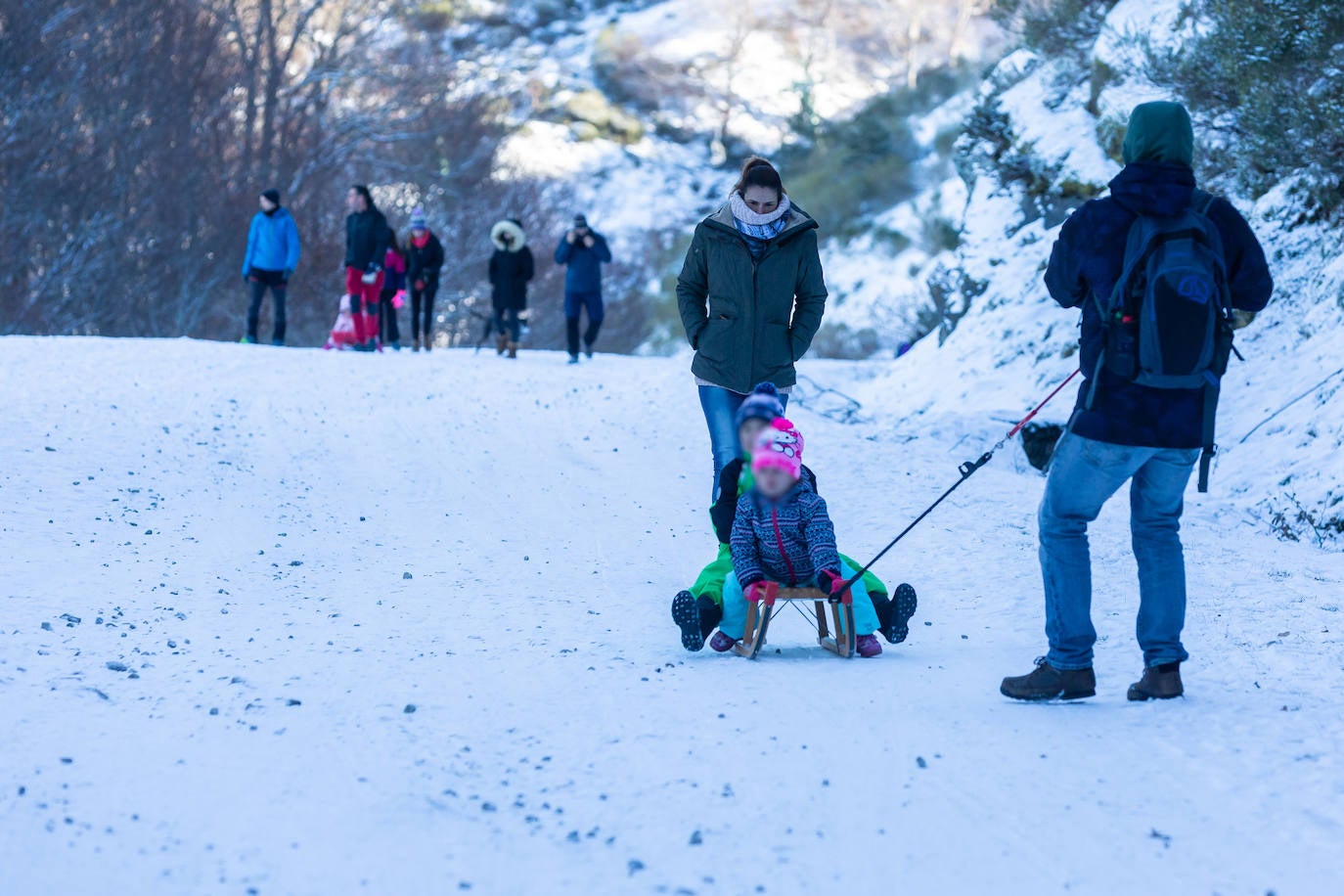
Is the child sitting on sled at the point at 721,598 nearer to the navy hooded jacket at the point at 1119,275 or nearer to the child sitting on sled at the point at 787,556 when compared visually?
the child sitting on sled at the point at 787,556

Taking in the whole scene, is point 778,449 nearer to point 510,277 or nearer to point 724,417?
point 724,417

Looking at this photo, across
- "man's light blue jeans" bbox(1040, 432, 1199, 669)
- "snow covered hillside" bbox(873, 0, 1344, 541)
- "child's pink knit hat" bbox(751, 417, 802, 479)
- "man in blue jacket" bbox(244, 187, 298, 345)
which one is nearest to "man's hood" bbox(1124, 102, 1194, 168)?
"man's light blue jeans" bbox(1040, 432, 1199, 669)

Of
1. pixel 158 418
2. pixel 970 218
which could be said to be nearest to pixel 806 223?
pixel 158 418

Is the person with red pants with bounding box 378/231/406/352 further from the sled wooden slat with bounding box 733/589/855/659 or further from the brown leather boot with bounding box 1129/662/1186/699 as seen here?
the brown leather boot with bounding box 1129/662/1186/699

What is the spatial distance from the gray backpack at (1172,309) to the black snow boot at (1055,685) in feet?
3.04

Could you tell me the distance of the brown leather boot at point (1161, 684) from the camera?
4887 millimetres

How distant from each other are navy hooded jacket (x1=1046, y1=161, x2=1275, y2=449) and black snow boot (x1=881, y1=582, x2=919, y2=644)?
1333mm

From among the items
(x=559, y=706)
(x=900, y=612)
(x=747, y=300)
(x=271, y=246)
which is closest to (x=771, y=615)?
(x=900, y=612)

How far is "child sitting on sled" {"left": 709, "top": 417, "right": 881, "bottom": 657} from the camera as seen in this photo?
219 inches

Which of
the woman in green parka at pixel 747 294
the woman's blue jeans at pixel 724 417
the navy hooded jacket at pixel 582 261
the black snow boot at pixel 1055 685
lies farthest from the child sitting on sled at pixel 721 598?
the navy hooded jacket at pixel 582 261

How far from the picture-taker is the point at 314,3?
29844mm

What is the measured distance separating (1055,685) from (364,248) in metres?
13.2

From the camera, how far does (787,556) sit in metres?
5.65

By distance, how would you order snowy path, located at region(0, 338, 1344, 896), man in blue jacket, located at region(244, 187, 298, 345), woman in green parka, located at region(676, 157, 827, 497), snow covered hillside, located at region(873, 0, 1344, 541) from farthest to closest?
man in blue jacket, located at region(244, 187, 298, 345) → snow covered hillside, located at region(873, 0, 1344, 541) → woman in green parka, located at region(676, 157, 827, 497) → snowy path, located at region(0, 338, 1344, 896)
